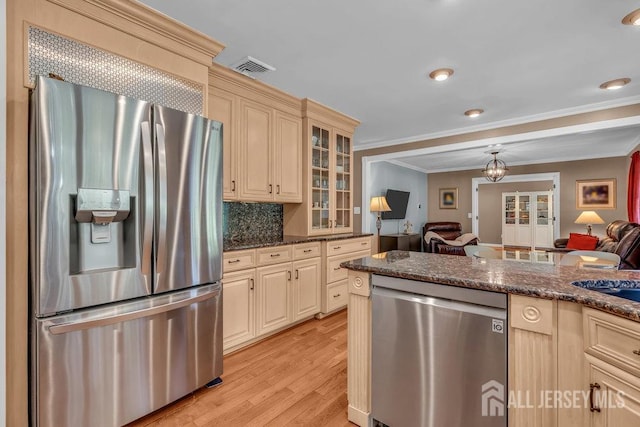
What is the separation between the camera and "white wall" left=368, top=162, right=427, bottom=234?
6456mm

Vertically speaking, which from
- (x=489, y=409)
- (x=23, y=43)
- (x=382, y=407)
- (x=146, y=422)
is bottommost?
(x=146, y=422)

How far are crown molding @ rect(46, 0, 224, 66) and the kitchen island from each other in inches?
78.5

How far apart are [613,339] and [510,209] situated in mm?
8094

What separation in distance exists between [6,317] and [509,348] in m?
2.35

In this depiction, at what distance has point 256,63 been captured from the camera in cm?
249

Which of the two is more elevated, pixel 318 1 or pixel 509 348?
pixel 318 1

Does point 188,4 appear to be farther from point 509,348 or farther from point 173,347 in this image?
→ point 509,348

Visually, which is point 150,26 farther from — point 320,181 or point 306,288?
point 306,288

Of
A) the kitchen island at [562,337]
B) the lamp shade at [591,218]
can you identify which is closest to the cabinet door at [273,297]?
the kitchen island at [562,337]

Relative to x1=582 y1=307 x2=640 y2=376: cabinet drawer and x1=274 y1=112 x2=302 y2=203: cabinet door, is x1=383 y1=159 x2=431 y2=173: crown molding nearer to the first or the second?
Result: x1=274 y1=112 x2=302 y2=203: cabinet door

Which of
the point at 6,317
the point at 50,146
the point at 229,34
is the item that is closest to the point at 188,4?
the point at 229,34

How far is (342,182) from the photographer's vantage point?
4.12m

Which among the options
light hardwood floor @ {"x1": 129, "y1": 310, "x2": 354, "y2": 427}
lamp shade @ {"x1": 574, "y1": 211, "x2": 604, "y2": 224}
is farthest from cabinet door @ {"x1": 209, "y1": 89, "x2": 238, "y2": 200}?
lamp shade @ {"x1": 574, "y1": 211, "x2": 604, "y2": 224}

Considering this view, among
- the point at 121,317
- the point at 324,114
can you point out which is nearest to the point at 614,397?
the point at 121,317
